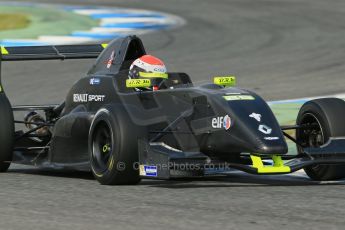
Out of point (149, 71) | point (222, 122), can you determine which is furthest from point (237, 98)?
point (149, 71)

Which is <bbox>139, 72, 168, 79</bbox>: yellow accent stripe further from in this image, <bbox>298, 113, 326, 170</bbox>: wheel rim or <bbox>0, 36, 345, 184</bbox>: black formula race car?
<bbox>298, 113, 326, 170</bbox>: wheel rim

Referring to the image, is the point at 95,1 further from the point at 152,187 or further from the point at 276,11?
the point at 152,187

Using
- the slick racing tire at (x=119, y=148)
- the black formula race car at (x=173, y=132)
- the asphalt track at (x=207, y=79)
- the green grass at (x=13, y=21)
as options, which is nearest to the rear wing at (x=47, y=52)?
the black formula race car at (x=173, y=132)

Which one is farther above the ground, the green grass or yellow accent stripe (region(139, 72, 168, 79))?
the green grass

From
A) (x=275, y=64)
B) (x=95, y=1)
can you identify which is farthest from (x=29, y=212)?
(x=95, y=1)

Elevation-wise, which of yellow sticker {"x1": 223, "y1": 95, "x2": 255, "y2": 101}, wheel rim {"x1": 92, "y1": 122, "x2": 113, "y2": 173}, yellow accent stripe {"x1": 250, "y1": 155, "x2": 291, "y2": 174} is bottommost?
yellow accent stripe {"x1": 250, "y1": 155, "x2": 291, "y2": 174}

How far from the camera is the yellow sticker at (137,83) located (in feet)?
30.6

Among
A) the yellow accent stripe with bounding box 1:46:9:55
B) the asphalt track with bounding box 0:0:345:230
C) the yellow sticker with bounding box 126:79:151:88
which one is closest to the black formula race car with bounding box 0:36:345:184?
the yellow sticker with bounding box 126:79:151:88

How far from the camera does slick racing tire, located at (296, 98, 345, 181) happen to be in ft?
29.7

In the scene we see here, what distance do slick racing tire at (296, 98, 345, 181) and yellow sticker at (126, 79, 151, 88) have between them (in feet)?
4.89

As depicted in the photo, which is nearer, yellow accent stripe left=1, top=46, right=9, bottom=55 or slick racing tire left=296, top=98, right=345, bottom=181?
slick racing tire left=296, top=98, right=345, bottom=181

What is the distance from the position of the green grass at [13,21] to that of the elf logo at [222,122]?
55.5 ft

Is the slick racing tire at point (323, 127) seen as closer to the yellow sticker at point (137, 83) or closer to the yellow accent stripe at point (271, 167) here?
the yellow accent stripe at point (271, 167)

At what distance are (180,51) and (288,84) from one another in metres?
4.96
